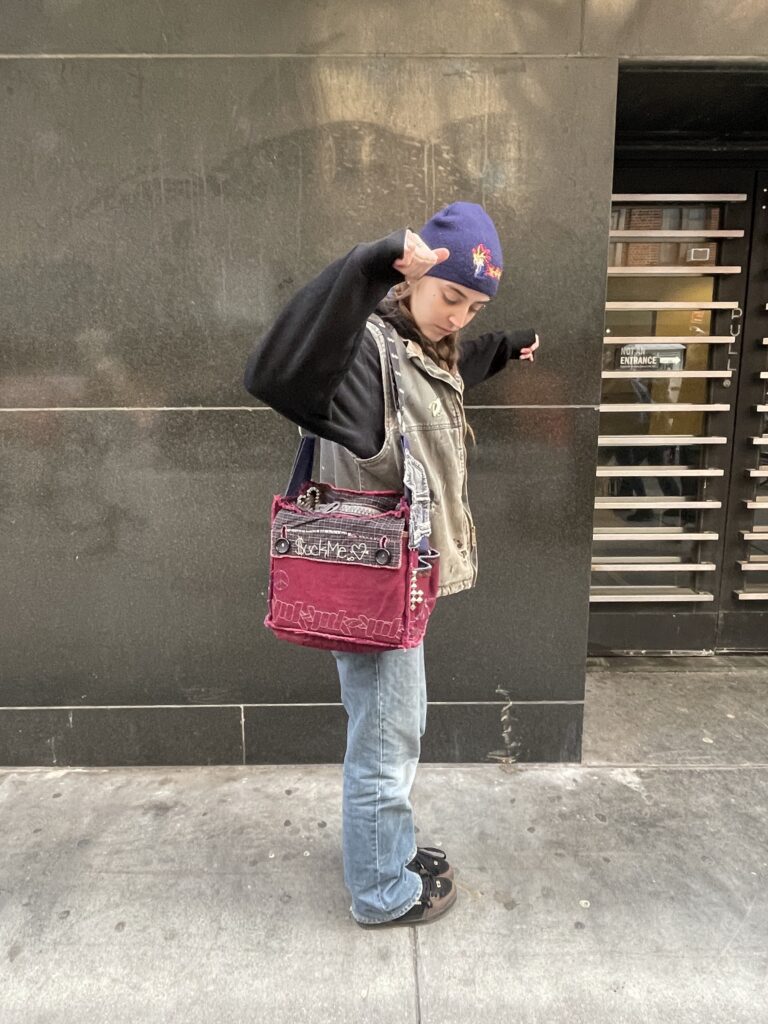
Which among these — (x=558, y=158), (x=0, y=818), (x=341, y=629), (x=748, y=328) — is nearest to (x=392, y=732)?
(x=341, y=629)

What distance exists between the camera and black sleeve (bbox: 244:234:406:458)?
1.41 meters

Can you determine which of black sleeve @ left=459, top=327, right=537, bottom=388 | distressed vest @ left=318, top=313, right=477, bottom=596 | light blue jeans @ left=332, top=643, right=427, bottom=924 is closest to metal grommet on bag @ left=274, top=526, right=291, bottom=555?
distressed vest @ left=318, top=313, right=477, bottom=596

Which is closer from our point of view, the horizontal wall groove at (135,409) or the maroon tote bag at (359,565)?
the maroon tote bag at (359,565)

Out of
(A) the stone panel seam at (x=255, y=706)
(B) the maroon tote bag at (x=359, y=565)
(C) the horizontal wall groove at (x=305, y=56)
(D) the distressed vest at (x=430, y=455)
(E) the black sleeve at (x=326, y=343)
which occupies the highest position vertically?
(C) the horizontal wall groove at (x=305, y=56)

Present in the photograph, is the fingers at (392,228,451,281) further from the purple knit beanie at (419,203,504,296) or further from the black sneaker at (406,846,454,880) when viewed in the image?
the black sneaker at (406,846,454,880)

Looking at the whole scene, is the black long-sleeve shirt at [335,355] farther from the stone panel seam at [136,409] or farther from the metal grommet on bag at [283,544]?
the stone panel seam at [136,409]

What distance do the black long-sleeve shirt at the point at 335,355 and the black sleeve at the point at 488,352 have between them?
0.79 meters

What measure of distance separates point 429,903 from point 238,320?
7.27 ft

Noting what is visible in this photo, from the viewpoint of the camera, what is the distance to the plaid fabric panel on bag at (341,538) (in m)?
1.69

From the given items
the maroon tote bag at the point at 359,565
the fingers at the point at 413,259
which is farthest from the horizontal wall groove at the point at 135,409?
the fingers at the point at 413,259

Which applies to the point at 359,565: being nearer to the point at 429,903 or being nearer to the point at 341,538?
the point at 341,538

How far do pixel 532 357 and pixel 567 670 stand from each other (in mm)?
1352

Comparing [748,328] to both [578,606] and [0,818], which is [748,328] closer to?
[578,606]

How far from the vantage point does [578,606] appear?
3.02 m
